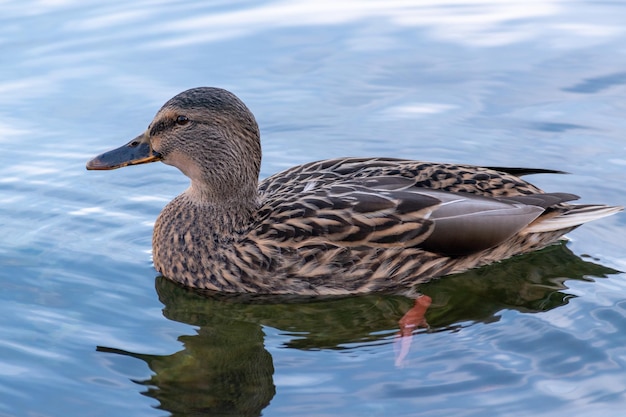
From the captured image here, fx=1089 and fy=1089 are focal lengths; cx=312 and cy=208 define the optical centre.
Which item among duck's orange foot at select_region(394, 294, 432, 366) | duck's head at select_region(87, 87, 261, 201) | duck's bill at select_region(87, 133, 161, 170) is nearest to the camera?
duck's orange foot at select_region(394, 294, 432, 366)

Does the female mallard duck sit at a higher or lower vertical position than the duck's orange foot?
higher

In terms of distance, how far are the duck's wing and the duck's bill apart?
0.98m

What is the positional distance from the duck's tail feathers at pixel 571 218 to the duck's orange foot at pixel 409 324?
102cm

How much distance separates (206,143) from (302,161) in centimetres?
199

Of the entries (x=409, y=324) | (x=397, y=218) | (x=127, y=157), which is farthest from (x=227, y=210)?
(x=409, y=324)

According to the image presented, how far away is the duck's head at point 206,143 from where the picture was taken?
7.99m

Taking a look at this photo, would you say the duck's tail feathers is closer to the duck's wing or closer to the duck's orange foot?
the duck's wing

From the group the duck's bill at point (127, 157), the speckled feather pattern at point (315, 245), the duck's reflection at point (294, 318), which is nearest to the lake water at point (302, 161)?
the duck's reflection at point (294, 318)

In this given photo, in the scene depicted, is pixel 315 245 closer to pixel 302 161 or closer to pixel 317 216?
pixel 317 216

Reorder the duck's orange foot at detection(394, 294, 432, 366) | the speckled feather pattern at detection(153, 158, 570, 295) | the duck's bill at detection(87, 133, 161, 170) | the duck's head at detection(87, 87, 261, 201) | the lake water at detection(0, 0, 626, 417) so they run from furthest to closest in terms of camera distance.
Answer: the duck's bill at detection(87, 133, 161, 170) → the duck's head at detection(87, 87, 261, 201) → the speckled feather pattern at detection(153, 158, 570, 295) → the duck's orange foot at detection(394, 294, 432, 366) → the lake water at detection(0, 0, 626, 417)

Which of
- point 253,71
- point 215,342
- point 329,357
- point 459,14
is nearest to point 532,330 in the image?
point 329,357

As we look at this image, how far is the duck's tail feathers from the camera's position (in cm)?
811

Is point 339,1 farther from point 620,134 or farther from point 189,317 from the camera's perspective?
point 189,317

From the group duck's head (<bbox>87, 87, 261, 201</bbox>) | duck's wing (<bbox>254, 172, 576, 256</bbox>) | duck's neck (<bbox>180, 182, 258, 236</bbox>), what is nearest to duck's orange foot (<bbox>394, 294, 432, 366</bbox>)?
duck's wing (<bbox>254, 172, 576, 256</bbox>)
